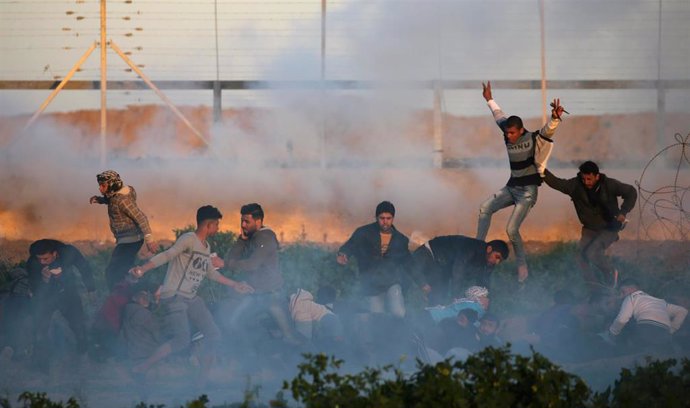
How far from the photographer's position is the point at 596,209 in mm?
12859

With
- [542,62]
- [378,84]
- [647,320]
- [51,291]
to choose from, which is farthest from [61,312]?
[542,62]

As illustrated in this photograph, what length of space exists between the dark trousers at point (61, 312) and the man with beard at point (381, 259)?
2515 millimetres

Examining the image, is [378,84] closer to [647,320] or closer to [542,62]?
[542,62]

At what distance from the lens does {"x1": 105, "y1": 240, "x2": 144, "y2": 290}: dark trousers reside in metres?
12.7

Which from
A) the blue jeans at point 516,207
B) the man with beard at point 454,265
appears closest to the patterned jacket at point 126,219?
the man with beard at point 454,265

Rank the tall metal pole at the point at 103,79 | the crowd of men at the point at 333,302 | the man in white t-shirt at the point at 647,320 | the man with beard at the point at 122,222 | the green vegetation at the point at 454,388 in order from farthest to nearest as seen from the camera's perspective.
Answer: the tall metal pole at the point at 103,79 < the man with beard at the point at 122,222 < the man in white t-shirt at the point at 647,320 < the crowd of men at the point at 333,302 < the green vegetation at the point at 454,388

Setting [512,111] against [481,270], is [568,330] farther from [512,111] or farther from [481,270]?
[512,111]

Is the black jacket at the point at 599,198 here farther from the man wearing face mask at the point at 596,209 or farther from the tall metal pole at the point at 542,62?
the tall metal pole at the point at 542,62

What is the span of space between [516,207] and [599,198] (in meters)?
0.85

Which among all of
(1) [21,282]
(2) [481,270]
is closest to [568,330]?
(2) [481,270]

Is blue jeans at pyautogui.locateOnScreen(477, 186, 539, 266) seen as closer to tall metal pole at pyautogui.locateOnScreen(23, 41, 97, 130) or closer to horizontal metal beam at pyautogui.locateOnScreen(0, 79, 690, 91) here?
horizontal metal beam at pyautogui.locateOnScreen(0, 79, 690, 91)

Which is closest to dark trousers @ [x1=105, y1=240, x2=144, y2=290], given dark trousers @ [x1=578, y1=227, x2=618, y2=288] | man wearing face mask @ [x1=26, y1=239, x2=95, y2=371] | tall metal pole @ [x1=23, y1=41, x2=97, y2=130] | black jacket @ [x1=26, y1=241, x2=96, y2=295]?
black jacket @ [x1=26, y1=241, x2=96, y2=295]

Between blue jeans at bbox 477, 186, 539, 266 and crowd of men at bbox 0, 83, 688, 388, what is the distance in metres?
0.03

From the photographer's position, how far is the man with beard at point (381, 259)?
12.4 metres
